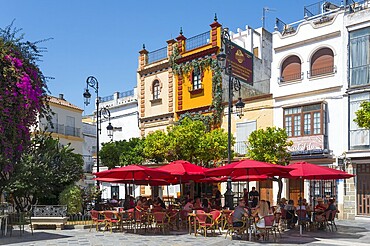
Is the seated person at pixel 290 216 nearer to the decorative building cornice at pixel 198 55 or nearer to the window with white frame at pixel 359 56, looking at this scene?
the window with white frame at pixel 359 56

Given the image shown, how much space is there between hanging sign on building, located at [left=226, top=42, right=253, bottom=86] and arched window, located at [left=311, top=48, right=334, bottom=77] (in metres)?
5.07

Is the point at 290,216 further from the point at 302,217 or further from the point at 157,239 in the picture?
the point at 157,239

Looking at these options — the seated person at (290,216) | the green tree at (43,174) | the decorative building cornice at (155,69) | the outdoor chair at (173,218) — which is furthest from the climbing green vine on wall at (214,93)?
the outdoor chair at (173,218)

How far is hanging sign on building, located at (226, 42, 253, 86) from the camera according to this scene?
1081 inches

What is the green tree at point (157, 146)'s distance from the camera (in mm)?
24938

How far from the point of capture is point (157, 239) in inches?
547

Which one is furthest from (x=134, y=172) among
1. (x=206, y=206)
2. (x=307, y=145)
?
(x=307, y=145)

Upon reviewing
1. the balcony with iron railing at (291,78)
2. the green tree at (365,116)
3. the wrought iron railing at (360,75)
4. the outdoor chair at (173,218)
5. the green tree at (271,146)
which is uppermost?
the balcony with iron railing at (291,78)

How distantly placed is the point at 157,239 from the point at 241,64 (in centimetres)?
1679

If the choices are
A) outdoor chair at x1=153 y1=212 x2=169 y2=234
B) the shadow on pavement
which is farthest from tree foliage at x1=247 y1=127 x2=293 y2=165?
the shadow on pavement

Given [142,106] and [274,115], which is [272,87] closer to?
[274,115]

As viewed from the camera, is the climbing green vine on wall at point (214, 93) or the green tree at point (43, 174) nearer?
the green tree at point (43, 174)

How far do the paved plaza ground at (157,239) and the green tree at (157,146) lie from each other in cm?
937

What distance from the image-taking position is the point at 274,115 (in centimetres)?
2506
